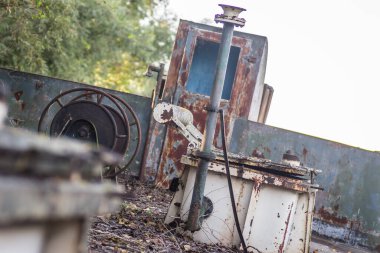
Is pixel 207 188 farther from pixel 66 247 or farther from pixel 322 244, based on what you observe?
pixel 66 247

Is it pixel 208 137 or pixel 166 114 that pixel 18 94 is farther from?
pixel 208 137

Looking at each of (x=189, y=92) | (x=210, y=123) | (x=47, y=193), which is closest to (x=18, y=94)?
(x=189, y=92)

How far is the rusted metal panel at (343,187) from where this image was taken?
11.7m

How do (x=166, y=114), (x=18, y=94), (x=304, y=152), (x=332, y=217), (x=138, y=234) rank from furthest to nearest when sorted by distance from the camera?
(x=18, y=94)
(x=304, y=152)
(x=332, y=217)
(x=166, y=114)
(x=138, y=234)

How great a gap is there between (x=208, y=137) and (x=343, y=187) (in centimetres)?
489

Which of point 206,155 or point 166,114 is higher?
point 166,114

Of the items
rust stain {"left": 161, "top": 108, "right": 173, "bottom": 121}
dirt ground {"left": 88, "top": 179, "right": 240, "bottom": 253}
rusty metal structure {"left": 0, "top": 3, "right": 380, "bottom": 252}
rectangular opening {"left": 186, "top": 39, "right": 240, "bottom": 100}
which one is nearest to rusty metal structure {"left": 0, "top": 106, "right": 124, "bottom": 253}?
dirt ground {"left": 88, "top": 179, "right": 240, "bottom": 253}

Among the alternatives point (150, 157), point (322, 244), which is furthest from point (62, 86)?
point (322, 244)

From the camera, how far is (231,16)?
7.68m

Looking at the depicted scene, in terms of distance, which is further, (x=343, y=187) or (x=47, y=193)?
(x=343, y=187)

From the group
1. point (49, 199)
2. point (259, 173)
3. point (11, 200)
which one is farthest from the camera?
point (259, 173)

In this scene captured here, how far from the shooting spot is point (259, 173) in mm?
7441

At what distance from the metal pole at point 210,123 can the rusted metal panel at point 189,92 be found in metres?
4.64

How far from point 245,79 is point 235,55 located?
0.92 meters
